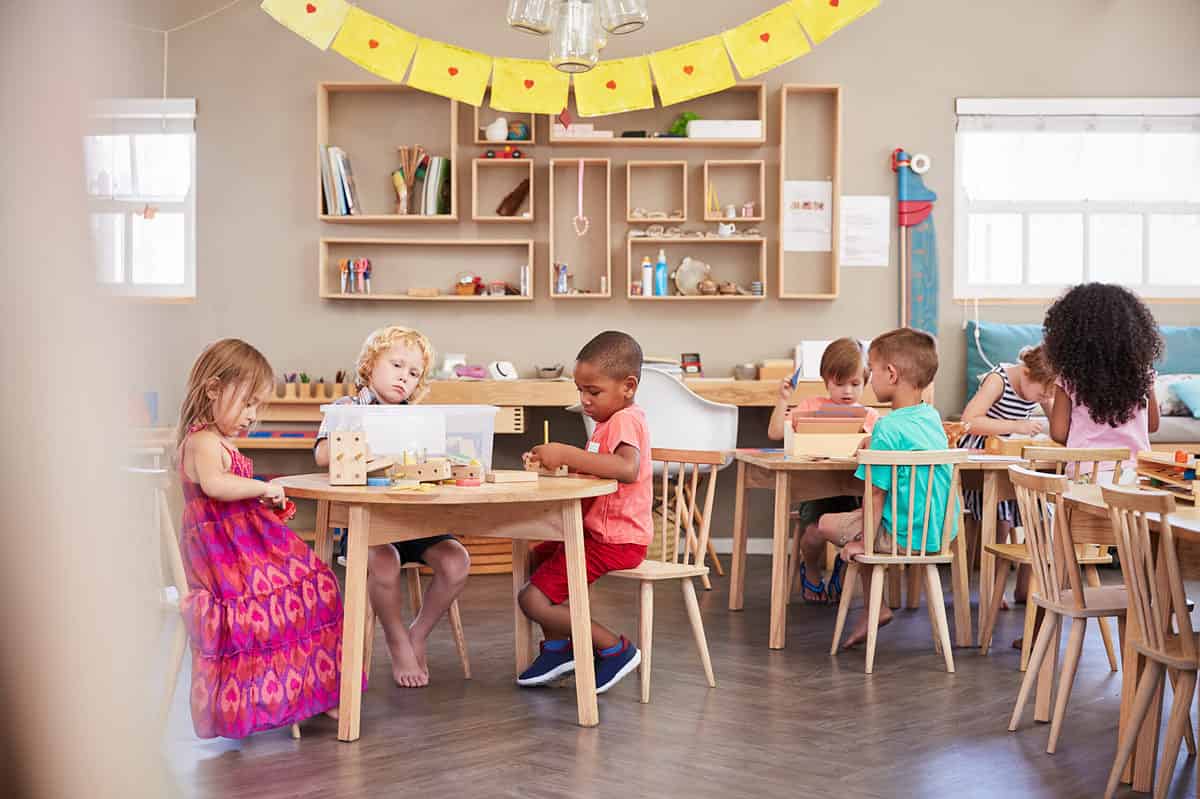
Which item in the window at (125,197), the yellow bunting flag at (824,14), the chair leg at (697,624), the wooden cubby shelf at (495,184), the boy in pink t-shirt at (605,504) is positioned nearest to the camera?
the window at (125,197)

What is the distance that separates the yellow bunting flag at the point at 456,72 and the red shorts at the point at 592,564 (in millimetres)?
2796

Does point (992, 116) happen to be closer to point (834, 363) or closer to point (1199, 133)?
point (1199, 133)

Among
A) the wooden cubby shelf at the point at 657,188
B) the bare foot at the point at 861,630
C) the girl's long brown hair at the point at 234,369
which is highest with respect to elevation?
the wooden cubby shelf at the point at 657,188

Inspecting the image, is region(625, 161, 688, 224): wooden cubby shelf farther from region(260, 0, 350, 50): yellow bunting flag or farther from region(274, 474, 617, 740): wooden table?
region(274, 474, 617, 740): wooden table

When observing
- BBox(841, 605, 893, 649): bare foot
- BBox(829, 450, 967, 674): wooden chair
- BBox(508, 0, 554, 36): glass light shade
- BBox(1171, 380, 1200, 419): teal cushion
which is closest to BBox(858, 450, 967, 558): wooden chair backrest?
BBox(829, 450, 967, 674): wooden chair

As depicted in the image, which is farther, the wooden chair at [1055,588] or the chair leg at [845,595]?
the chair leg at [845,595]

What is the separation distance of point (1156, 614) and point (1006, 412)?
2.30 meters

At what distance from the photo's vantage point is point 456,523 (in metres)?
2.45

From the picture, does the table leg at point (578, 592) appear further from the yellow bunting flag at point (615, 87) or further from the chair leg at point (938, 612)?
the yellow bunting flag at point (615, 87)

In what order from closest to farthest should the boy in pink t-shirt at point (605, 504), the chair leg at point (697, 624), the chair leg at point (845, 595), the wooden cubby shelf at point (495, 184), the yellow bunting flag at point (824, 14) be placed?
the boy in pink t-shirt at point (605, 504) < the chair leg at point (697, 624) < the chair leg at point (845, 595) < the yellow bunting flag at point (824, 14) < the wooden cubby shelf at point (495, 184)

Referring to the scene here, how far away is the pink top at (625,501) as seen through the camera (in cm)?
264

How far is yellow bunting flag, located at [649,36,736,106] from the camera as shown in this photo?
16.1 feet

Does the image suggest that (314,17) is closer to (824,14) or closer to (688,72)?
(688,72)

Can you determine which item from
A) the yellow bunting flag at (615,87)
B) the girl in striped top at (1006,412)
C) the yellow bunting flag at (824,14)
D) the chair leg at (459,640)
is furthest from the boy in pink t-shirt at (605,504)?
the yellow bunting flag at (824,14)
